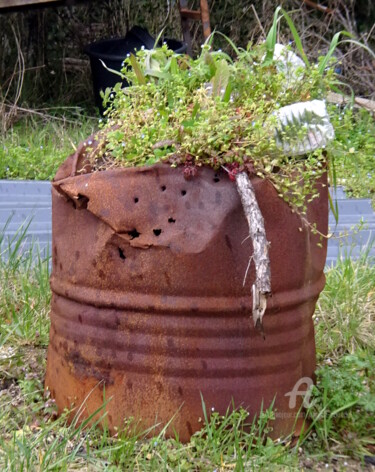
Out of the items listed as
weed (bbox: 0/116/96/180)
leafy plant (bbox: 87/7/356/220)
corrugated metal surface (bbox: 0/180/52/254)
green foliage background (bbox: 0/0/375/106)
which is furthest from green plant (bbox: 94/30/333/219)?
green foliage background (bbox: 0/0/375/106)

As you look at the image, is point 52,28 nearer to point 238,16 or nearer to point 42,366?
point 238,16

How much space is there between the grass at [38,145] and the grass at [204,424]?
93.4 inches

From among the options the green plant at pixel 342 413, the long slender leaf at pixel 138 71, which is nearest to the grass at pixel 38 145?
the long slender leaf at pixel 138 71

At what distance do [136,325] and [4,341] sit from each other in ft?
2.15

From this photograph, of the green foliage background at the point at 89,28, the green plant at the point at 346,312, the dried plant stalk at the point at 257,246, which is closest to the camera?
the dried plant stalk at the point at 257,246

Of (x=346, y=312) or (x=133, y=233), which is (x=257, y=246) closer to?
(x=133, y=233)

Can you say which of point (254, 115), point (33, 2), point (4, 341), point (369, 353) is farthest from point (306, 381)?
point (33, 2)

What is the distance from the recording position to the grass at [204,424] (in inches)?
72.2

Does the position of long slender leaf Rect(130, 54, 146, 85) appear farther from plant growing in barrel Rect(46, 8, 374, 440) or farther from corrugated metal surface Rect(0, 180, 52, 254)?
corrugated metal surface Rect(0, 180, 52, 254)

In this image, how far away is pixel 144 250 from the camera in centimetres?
187

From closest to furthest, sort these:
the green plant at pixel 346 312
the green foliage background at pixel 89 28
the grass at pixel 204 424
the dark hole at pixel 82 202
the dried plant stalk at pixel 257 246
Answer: the dried plant stalk at pixel 257 246
the grass at pixel 204 424
the dark hole at pixel 82 202
the green plant at pixel 346 312
the green foliage background at pixel 89 28

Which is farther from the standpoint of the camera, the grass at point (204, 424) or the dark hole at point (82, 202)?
the dark hole at point (82, 202)
